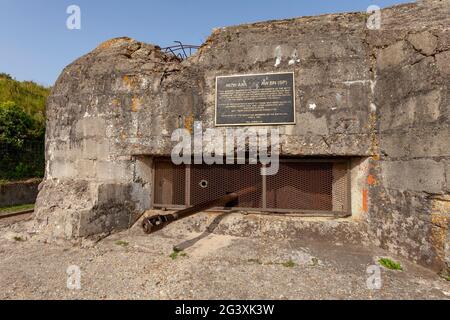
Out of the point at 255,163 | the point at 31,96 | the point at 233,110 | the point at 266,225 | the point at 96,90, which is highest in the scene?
the point at 31,96

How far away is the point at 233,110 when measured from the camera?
4.08 metres

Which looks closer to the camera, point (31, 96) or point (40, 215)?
point (40, 215)

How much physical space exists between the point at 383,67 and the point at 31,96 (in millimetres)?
16384

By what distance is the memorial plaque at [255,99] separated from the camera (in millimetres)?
3926

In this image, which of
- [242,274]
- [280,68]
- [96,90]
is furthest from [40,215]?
[280,68]

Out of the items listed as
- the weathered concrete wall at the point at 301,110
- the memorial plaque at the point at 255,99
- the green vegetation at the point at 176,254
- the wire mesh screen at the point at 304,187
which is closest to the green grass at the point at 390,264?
the weathered concrete wall at the point at 301,110

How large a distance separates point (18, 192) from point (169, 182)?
8697 mm

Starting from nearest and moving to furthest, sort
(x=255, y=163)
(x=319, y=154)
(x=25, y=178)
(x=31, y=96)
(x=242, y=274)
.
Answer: (x=242, y=274), (x=319, y=154), (x=255, y=163), (x=25, y=178), (x=31, y=96)

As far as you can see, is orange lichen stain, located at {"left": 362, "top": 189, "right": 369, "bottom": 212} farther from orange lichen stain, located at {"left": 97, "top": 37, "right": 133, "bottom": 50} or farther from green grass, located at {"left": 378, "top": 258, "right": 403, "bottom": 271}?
orange lichen stain, located at {"left": 97, "top": 37, "right": 133, "bottom": 50}

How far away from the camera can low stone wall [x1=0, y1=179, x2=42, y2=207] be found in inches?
368

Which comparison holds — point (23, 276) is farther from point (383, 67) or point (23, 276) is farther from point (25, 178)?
point (25, 178)

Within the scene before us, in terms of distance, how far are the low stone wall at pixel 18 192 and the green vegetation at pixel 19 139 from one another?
2.26 ft

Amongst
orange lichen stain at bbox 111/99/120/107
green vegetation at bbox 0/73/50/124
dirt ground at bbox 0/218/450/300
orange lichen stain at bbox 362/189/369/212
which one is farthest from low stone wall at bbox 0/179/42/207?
orange lichen stain at bbox 362/189/369/212

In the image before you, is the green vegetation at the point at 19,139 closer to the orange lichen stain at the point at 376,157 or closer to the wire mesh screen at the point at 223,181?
the wire mesh screen at the point at 223,181
